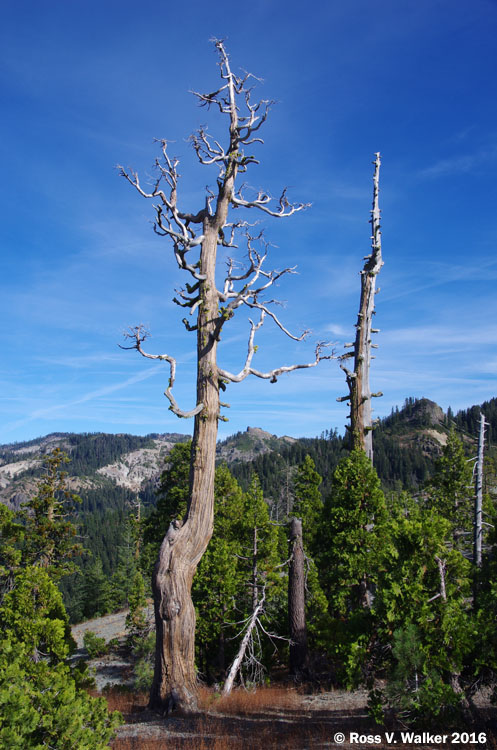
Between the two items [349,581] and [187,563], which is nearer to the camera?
[187,563]

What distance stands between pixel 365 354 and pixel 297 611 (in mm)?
7578

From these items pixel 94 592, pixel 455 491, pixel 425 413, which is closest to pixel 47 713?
pixel 455 491

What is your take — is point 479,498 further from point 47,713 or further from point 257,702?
point 47,713

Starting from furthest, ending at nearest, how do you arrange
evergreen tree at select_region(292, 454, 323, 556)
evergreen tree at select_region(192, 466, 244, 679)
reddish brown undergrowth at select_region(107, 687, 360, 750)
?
1. evergreen tree at select_region(292, 454, 323, 556)
2. evergreen tree at select_region(192, 466, 244, 679)
3. reddish brown undergrowth at select_region(107, 687, 360, 750)

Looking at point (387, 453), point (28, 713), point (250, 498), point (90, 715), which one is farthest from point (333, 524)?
point (387, 453)

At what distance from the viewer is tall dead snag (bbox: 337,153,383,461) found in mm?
11477

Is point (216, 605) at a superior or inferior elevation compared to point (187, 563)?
inferior

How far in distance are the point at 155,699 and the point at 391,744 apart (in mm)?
3728

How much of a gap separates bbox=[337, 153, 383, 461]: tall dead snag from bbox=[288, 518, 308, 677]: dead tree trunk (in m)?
3.80

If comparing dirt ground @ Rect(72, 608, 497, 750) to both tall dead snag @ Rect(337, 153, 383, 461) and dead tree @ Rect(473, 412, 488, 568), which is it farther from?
dead tree @ Rect(473, 412, 488, 568)

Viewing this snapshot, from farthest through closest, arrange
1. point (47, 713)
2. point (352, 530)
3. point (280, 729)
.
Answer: point (352, 530)
point (280, 729)
point (47, 713)

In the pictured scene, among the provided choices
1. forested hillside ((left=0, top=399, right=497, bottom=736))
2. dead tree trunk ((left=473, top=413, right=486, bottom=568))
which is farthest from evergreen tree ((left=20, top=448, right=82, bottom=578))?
dead tree trunk ((left=473, top=413, right=486, bottom=568))

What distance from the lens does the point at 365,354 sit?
11750 mm

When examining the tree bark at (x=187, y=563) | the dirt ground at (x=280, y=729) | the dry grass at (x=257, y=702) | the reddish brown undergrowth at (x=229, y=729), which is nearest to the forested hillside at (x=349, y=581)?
the dirt ground at (x=280, y=729)
